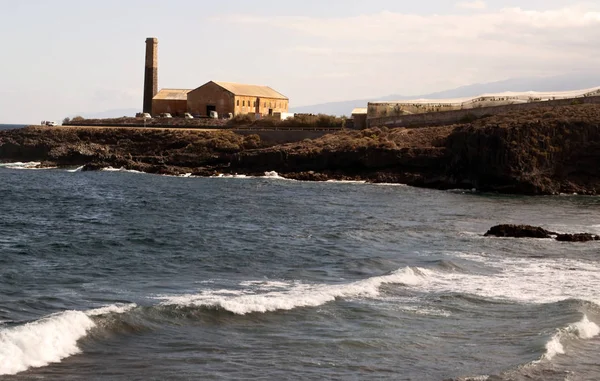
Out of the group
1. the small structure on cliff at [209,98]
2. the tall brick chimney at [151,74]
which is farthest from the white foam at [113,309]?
the tall brick chimney at [151,74]

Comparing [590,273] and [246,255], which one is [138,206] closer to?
[246,255]

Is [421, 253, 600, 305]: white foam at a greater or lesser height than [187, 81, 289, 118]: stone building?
lesser

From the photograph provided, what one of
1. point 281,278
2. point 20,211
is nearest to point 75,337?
point 281,278

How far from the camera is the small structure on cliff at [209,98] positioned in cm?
10388

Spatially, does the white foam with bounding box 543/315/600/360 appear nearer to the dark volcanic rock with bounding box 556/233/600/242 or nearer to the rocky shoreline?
the dark volcanic rock with bounding box 556/233/600/242

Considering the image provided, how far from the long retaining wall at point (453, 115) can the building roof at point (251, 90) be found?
22.9 metres

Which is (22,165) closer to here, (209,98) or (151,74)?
(209,98)

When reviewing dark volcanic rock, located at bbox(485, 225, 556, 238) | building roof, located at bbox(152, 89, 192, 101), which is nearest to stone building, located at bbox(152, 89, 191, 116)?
building roof, located at bbox(152, 89, 192, 101)

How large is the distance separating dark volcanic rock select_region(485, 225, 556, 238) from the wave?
20.7m

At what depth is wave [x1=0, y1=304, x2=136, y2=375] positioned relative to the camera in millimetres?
16453

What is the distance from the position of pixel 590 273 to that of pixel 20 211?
92.4 ft

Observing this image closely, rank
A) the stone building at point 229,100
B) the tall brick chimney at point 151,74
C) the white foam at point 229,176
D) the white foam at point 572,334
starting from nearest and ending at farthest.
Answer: the white foam at point 572,334 < the white foam at point 229,176 < the stone building at point 229,100 < the tall brick chimney at point 151,74

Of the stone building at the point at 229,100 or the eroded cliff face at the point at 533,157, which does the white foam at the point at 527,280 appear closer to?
the eroded cliff face at the point at 533,157

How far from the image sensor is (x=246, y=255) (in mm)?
30516
